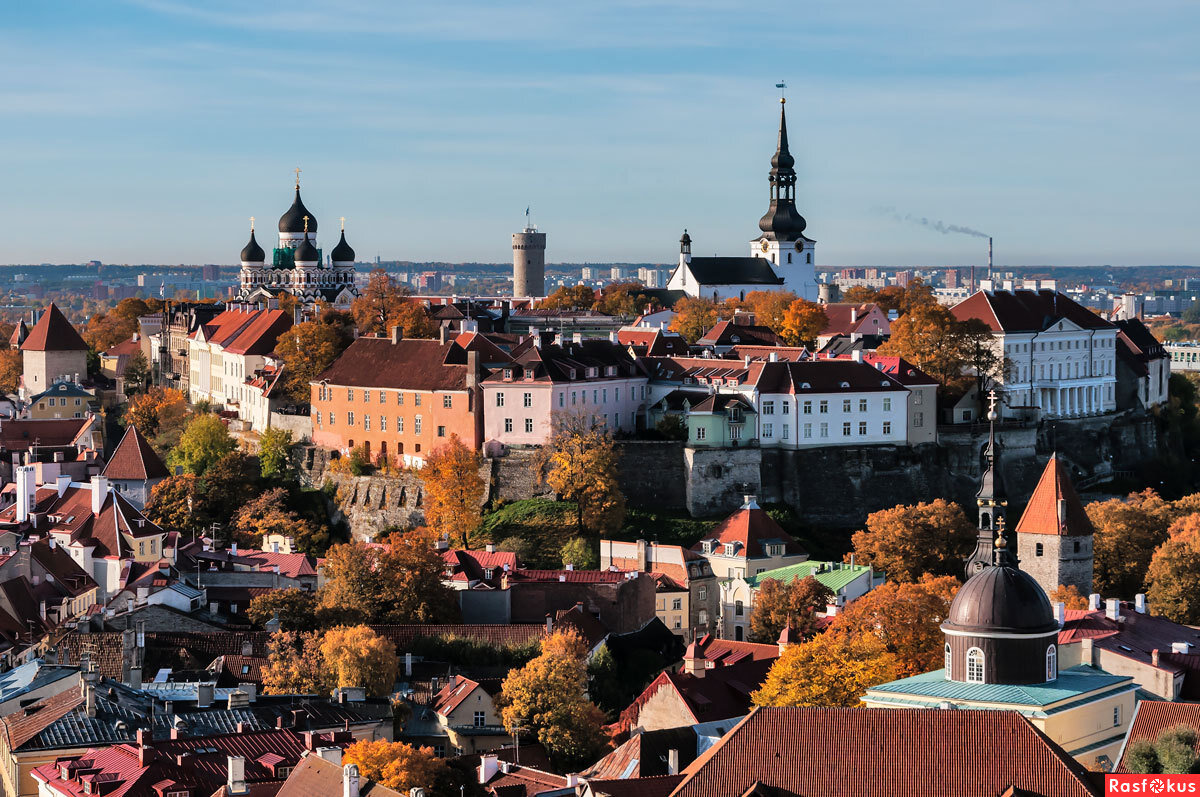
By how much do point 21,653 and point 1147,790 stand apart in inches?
1419

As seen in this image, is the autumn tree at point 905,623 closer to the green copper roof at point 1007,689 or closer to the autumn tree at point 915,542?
the autumn tree at point 915,542

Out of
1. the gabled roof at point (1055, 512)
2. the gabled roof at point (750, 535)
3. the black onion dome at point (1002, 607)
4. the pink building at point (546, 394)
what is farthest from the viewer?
the pink building at point (546, 394)

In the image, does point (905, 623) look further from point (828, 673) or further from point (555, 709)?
point (555, 709)

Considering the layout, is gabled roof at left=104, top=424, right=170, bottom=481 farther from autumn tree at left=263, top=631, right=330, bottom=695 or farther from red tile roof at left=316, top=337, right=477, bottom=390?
autumn tree at left=263, top=631, right=330, bottom=695

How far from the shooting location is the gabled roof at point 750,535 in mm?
71000

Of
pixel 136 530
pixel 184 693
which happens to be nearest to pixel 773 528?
pixel 136 530

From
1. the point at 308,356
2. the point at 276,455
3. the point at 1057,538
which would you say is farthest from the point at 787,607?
the point at 308,356

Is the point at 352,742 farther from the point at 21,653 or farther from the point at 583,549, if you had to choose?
the point at 583,549

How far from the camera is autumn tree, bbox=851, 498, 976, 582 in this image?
229 ft

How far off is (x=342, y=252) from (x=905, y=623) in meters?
75.8

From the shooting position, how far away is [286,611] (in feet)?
210

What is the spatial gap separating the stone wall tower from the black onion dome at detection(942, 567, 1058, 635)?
118 meters

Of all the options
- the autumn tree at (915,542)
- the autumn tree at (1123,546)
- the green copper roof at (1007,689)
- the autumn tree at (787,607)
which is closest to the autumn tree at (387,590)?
the autumn tree at (787,607)

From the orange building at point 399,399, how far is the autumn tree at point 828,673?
25609mm
